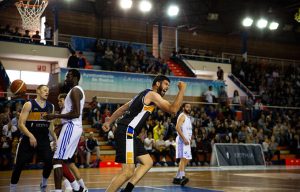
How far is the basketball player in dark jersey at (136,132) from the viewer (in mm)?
7401

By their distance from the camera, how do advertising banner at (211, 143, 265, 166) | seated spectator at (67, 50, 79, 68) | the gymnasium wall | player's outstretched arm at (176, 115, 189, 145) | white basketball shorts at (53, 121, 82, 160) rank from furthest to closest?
1. the gymnasium wall
2. seated spectator at (67, 50, 79, 68)
3. advertising banner at (211, 143, 265, 166)
4. player's outstretched arm at (176, 115, 189, 145)
5. white basketball shorts at (53, 121, 82, 160)

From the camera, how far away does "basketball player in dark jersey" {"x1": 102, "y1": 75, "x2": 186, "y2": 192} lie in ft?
24.3

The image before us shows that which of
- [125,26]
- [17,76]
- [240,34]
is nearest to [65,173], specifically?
[17,76]

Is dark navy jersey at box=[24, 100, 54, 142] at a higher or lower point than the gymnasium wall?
lower

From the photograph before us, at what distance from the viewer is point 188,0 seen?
37.9 m

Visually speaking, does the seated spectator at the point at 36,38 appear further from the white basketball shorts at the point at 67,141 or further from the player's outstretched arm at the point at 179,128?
the white basketball shorts at the point at 67,141

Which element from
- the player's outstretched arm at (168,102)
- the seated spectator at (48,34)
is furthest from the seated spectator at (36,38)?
the player's outstretched arm at (168,102)

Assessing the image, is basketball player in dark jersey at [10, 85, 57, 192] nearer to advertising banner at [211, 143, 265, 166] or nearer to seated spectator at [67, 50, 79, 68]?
advertising banner at [211, 143, 265, 166]

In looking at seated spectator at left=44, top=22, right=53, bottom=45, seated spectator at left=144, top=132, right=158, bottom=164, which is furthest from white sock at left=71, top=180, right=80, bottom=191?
seated spectator at left=44, top=22, right=53, bottom=45

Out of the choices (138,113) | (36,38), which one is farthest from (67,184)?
(36,38)

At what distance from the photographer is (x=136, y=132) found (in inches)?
302

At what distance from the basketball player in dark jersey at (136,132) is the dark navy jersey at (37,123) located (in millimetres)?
2037

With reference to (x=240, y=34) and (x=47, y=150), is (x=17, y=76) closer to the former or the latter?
(x=240, y=34)

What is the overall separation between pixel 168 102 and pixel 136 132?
2.36 ft
